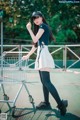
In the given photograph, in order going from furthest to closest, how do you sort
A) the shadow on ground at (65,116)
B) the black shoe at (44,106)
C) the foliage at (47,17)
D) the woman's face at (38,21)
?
1. the foliage at (47,17)
2. the black shoe at (44,106)
3. the woman's face at (38,21)
4. the shadow on ground at (65,116)

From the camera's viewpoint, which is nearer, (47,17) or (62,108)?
(62,108)

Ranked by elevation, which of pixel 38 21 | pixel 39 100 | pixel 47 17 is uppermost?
pixel 38 21

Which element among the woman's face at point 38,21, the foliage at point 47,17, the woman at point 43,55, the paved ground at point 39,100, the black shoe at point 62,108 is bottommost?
the foliage at point 47,17

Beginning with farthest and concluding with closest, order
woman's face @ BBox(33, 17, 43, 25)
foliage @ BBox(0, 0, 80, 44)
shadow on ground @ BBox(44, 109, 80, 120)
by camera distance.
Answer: foliage @ BBox(0, 0, 80, 44) < woman's face @ BBox(33, 17, 43, 25) < shadow on ground @ BBox(44, 109, 80, 120)

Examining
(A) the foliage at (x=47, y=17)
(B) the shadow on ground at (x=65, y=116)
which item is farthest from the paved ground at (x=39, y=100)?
(A) the foliage at (x=47, y=17)

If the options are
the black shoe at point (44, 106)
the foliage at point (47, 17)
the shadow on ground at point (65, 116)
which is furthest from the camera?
the foliage at point (47, 17)

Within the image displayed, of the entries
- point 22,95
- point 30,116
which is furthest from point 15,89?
point 30,116

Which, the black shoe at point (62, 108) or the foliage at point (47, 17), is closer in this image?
the black shoe at point (62, 108)

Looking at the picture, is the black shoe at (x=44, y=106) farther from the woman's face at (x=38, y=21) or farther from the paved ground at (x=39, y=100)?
the woman's face at (x=38, y=21)

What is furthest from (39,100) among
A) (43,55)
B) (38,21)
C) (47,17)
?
(47,17)

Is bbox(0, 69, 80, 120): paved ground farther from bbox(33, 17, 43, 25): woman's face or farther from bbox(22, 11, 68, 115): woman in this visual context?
bbox(33, 17, 43, 25): woman's face

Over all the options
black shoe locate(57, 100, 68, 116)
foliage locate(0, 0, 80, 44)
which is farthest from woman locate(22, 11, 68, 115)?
foliage locate(0, 0, 80, 44)

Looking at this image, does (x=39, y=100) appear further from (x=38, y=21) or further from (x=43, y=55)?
(x=38, y=21)

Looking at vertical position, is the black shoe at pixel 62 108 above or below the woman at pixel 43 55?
below
